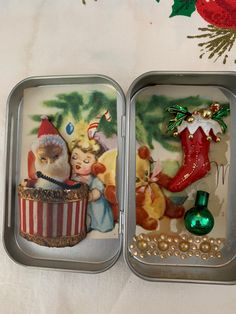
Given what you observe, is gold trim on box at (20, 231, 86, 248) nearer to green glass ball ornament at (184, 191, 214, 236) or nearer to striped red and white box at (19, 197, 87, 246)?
striped red and white box at (19, 197, 87, 246)

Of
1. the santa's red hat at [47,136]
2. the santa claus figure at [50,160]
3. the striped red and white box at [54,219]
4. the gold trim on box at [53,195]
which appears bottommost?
the striped red and white box at [54,219]

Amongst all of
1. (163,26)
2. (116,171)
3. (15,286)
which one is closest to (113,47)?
(163,26)

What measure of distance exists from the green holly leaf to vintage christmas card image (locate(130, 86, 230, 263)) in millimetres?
131

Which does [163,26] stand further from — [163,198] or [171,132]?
[163,198]

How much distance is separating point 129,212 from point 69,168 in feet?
0.40

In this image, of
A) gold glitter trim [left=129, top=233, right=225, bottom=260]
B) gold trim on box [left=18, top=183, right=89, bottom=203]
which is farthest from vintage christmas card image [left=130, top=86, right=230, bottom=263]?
gold trim on box [left=18, top=183, right=89, bottom=203]

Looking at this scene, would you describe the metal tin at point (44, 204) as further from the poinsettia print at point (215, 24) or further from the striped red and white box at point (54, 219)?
the poinsettia print at point (215, 24)

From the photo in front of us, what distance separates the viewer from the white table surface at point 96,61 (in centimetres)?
71

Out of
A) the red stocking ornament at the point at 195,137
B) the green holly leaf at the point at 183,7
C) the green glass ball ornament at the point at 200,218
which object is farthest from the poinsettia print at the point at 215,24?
the green glass ball ornament at the point at 200,218

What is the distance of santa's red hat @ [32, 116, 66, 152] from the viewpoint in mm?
724

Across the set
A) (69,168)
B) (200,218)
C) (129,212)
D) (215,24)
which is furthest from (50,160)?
(215,24)

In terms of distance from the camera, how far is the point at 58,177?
71 cm

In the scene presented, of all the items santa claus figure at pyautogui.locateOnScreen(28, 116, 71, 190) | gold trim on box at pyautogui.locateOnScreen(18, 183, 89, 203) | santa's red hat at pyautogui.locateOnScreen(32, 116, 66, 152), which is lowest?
gold trim on box at pyautogui.locateOnScreen(18, 183, 89, 203)

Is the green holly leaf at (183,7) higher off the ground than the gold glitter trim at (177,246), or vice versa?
the green holly leaf at (183,7)
